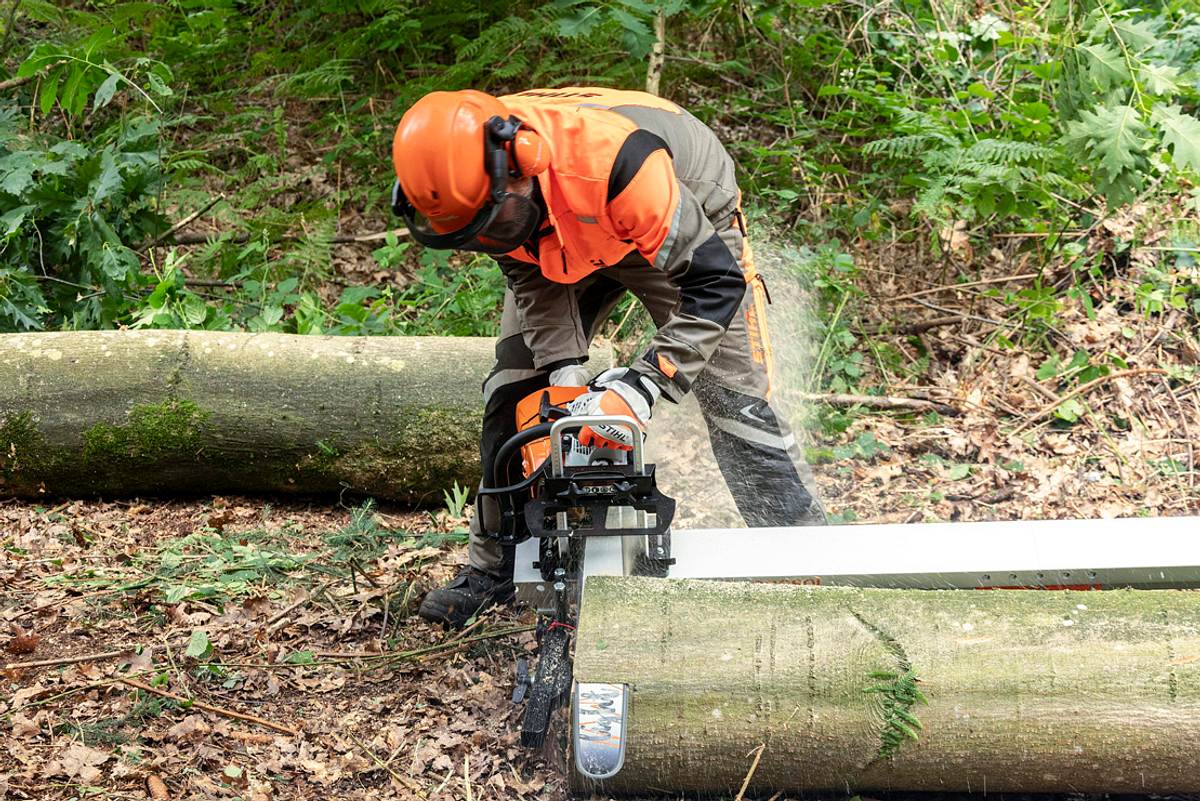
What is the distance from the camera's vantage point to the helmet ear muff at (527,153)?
2.96m

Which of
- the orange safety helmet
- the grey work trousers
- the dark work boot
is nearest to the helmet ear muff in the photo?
the orange safety helmet

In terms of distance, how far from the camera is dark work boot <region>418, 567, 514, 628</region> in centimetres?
373

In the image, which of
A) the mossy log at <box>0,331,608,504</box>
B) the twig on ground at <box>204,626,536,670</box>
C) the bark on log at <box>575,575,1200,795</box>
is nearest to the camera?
the bark on log at <box>575,575,1200,795</box>

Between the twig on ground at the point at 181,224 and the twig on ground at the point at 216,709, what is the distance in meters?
4.02

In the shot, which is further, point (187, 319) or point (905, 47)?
point (905, 47)

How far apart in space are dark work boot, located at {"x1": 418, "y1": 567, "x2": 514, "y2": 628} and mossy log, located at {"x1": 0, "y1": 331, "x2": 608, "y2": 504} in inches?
39.6

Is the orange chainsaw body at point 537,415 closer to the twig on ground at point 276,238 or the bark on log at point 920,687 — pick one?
the bark on log at point 920,687

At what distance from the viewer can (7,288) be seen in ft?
18.3

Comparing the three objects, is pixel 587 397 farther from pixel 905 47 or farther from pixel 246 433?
pixel 905 47

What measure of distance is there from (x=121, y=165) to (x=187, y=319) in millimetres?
1145

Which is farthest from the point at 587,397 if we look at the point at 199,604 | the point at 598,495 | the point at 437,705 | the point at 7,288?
the point at 7,288

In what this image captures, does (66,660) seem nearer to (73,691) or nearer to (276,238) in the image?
(73,691)

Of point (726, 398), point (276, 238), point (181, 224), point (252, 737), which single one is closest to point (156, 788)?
point (252, 737)

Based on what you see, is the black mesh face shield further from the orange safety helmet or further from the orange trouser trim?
the orange trouser trim
